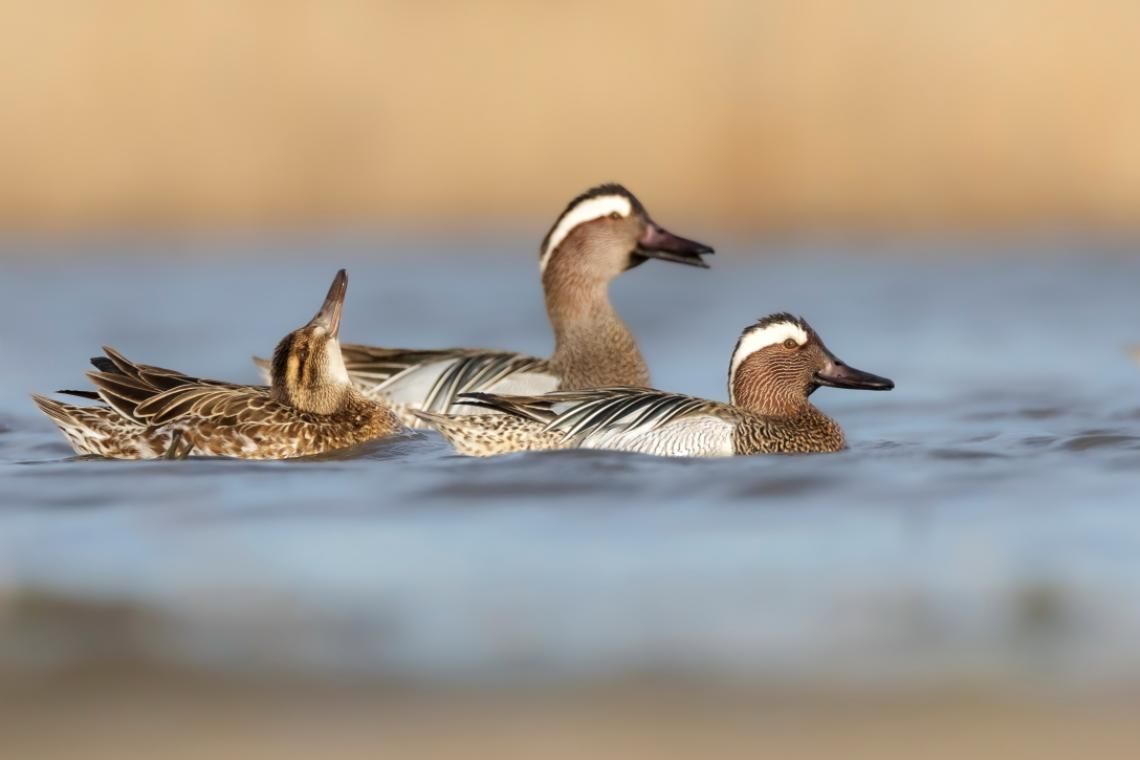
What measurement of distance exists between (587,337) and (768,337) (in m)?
1.65

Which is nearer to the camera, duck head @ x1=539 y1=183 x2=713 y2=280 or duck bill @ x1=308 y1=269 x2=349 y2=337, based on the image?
duck bill @ x1=308 y1=269 x2=349 y2=337

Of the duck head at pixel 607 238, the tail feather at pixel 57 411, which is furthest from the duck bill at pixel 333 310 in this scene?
the duck head at pixel 607 238

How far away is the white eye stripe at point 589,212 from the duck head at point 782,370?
173cm

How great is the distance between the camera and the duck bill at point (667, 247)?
10.5 metres

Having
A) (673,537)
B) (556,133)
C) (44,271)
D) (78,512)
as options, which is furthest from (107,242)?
(673,537)

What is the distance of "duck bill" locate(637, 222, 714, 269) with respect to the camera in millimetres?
10531

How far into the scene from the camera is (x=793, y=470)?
8.24 metres

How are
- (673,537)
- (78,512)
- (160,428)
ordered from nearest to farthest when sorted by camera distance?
(673,537) < (78,512) < (160,428)

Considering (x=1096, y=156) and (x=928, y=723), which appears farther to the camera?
(x=1096, y=156)

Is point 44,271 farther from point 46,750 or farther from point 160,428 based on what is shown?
point 46,750

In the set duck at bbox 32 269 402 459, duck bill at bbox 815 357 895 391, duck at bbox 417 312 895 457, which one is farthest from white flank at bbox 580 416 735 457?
duck at bbox 32 269 402 459

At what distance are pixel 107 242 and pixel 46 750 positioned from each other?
1310cm

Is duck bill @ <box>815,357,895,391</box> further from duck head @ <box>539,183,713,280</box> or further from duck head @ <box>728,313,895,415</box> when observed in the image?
duck head @ <box>539,183,713,280</box>

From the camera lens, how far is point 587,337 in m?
10.5
